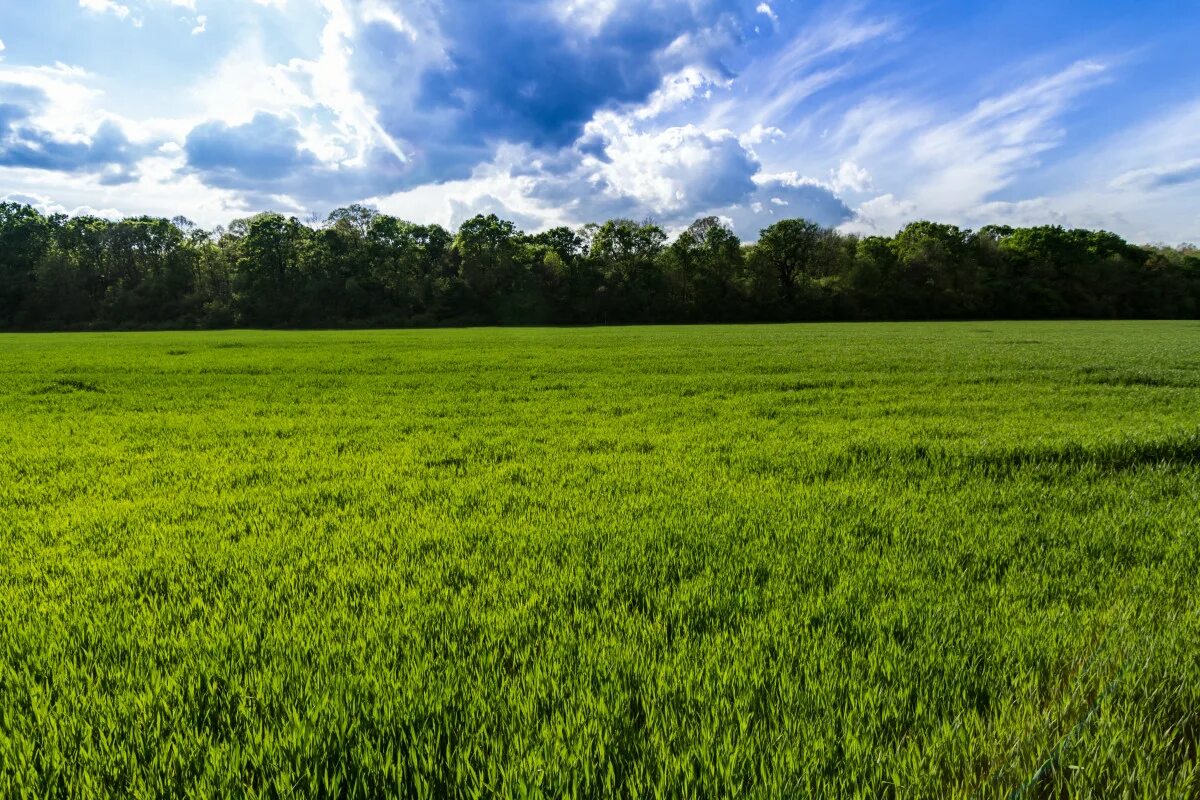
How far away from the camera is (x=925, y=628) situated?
320 cm

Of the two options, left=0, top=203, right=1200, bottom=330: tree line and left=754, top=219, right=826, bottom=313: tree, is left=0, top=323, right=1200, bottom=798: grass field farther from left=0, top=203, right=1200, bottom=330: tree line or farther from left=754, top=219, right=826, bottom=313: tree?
left=754, top=219, right=826, bottom=313: tree

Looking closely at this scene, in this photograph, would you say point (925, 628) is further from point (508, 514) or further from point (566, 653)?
point (508, 514)

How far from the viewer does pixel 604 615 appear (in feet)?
11.0

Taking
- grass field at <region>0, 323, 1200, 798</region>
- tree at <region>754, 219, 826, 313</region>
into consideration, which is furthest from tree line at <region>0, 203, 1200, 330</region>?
grass field at <region>0, 323, 1200, 798</region>

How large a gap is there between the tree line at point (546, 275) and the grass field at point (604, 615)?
2946 inches

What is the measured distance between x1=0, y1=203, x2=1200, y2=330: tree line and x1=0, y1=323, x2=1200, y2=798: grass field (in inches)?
2946

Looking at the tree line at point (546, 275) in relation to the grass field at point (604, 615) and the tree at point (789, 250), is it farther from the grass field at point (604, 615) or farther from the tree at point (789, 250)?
the grass field at point (604, 615)

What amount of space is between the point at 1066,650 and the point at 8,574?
Answer: 660cm

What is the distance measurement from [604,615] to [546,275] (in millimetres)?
86397

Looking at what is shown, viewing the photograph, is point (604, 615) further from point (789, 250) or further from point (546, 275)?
point (789, 250)

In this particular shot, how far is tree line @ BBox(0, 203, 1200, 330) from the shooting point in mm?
81125

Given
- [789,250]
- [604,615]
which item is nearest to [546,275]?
[789,250]

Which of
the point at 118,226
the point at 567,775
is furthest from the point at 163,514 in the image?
the point at 118,226

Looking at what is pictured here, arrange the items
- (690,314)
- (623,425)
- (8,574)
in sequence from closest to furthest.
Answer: (8,574), (623,425), (690,314)
